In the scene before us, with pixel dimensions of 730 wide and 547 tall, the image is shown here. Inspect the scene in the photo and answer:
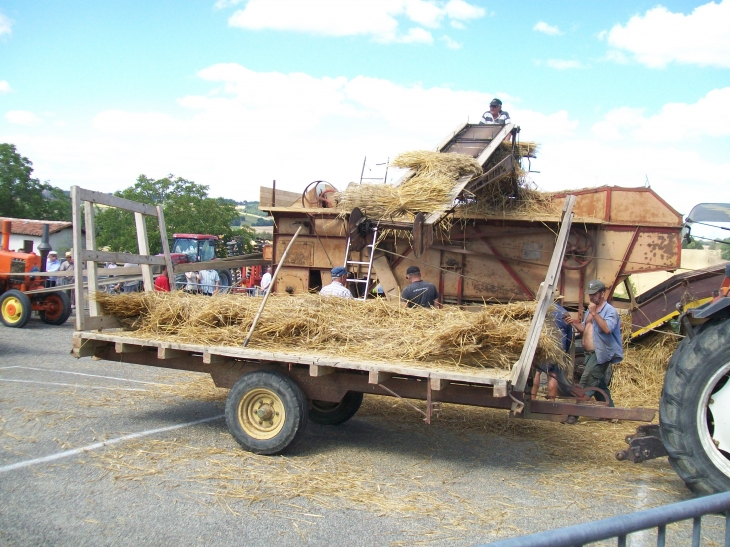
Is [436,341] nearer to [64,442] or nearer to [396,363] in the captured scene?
[396,363]

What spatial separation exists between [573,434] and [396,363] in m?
2.42

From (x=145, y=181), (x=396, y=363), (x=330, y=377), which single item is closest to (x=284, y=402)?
(x=330, y=377)

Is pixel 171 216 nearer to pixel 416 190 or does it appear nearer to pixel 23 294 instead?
pixel 23 294

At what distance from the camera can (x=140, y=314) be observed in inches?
249

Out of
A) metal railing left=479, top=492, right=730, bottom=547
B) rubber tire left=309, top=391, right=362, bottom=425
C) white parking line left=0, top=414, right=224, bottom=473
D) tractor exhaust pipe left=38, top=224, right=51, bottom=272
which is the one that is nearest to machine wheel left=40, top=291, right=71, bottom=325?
tractor exhaust pipe left=38, top=224, right=51, bottom=272

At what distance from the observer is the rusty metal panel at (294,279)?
9789 millimetres

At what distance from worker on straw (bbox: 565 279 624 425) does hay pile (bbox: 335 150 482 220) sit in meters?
2.00

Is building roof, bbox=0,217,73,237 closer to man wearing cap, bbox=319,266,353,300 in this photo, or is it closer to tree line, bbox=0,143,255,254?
tree line, bbox=0,143,255,254

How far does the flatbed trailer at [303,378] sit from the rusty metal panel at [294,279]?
367cm

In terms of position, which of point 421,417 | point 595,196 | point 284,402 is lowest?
point 421,417

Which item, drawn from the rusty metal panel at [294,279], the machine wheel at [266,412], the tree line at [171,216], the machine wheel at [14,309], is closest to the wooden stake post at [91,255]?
the machine wheel at [266,412]

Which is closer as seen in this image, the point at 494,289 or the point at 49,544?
the point at 49,544

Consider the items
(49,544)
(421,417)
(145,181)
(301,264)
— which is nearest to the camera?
(49,544)

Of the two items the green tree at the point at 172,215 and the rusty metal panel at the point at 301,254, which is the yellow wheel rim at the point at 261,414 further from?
the green tree at the point at 172,215
